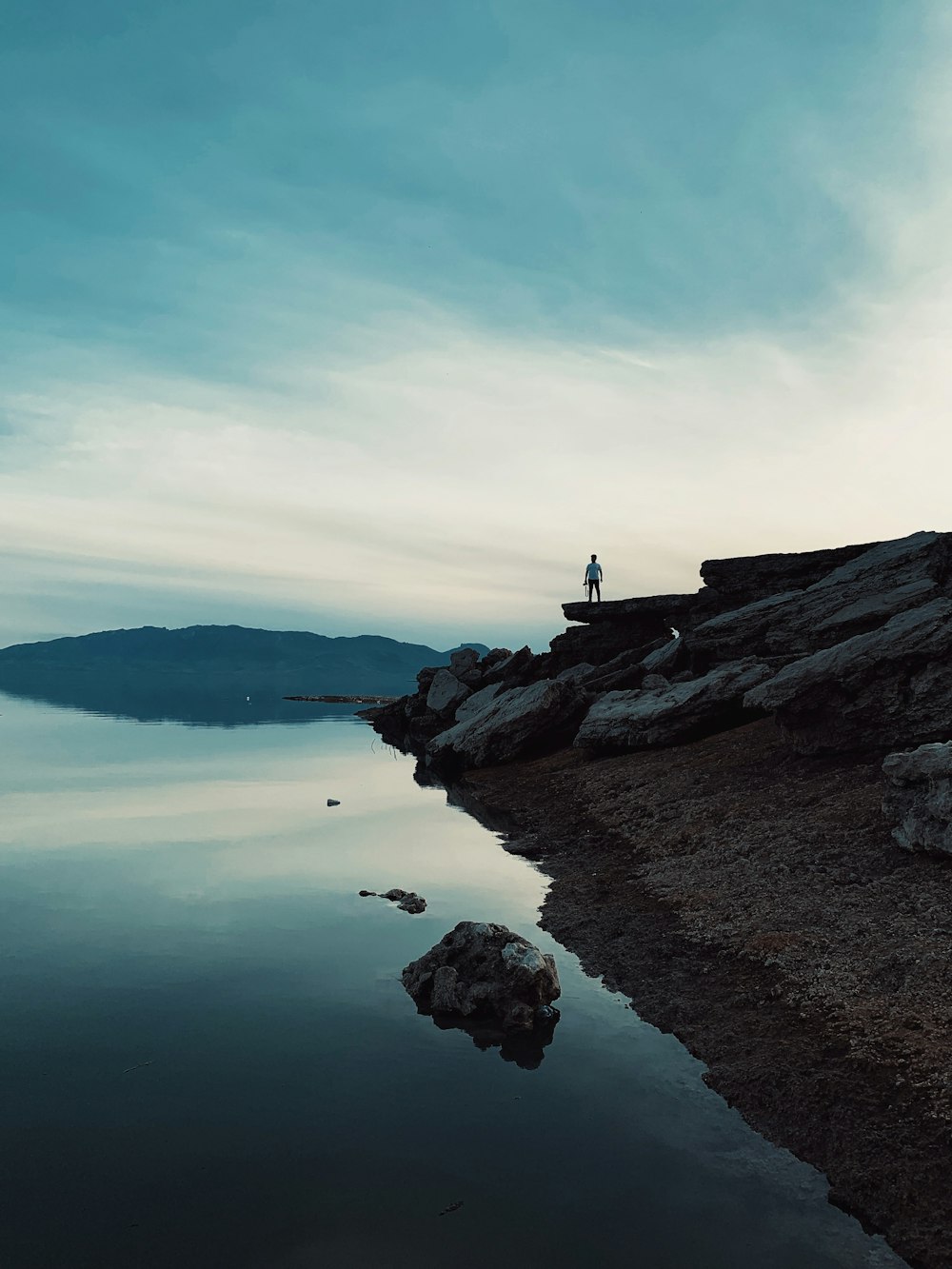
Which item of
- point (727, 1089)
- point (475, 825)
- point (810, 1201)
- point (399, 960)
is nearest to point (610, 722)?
point (475, 825)

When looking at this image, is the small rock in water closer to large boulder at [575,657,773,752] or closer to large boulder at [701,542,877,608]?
large boulder at [575,657,773,752]

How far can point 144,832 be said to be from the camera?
39.3 meters

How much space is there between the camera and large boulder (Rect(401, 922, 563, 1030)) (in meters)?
17.7

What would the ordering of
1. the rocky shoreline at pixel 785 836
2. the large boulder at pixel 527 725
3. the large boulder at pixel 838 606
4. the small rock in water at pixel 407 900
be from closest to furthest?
the rocky shoreline at pixel 785 836 → the small rock in water at pixel 407 900 → the large boulder at pixel 838 606 → the large boulder at pixel 527 725

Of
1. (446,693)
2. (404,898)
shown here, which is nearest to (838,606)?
(404,898)

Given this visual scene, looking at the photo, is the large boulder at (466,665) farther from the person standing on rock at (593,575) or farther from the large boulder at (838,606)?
the large boulder at (838,606)

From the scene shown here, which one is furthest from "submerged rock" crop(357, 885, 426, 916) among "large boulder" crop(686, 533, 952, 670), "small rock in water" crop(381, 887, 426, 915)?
"large boulder" crop(686, 533, 952, 670)

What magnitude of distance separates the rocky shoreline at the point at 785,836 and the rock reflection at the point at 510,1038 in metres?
2.36

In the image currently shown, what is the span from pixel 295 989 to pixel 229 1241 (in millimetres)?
8602

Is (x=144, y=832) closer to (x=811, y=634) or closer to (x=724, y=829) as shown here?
(x=724, y=829)

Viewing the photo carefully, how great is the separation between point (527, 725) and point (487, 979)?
34806 millimetres

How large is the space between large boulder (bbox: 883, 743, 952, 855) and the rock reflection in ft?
33.9

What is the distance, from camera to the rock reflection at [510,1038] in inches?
631

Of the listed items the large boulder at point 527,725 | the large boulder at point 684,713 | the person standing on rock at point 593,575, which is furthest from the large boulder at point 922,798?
the person standing on rock at point 593,575
